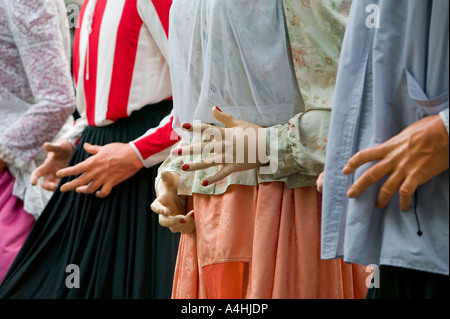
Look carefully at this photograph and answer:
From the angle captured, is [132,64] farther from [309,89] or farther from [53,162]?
[309,89]

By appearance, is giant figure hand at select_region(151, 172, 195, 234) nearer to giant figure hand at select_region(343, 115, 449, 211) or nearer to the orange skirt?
the orange skirt

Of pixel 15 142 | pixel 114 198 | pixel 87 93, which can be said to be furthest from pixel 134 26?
pixel 15 142

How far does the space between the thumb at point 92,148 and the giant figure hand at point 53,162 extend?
19 centimetres

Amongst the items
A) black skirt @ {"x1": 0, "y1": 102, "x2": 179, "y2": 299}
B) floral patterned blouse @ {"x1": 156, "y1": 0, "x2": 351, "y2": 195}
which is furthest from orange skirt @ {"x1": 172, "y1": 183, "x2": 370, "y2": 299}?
black skirt @ {"x1": 0, "y1": 102, "x2": 179, "y2": 299}

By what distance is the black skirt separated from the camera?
6.02ft

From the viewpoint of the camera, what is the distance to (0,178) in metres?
2.32

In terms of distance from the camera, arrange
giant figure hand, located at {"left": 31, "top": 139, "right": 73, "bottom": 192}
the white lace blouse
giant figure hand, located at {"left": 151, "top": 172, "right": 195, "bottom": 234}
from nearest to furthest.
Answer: giant figure hand, located at {"left": 151, "top": 172, "right": 195, "bottom": 234}
giant figure hand, located at {"left": 31, "top": 139, "right": 73, "bottom": 192}
the white lace blouse

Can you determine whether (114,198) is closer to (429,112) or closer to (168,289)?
(168,289)

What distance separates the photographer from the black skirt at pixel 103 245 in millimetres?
1836

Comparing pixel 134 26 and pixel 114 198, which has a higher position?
pixel 134 26

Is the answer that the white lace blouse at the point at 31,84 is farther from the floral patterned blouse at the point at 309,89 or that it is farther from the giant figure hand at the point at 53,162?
the floral patterned blouse at the point at 309,89

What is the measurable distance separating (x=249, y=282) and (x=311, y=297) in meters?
0.14

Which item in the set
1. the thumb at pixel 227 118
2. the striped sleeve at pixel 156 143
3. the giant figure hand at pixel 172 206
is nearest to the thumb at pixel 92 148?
the striped sleeve at pixel 156 143

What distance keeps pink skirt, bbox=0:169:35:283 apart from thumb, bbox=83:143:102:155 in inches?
16.8
